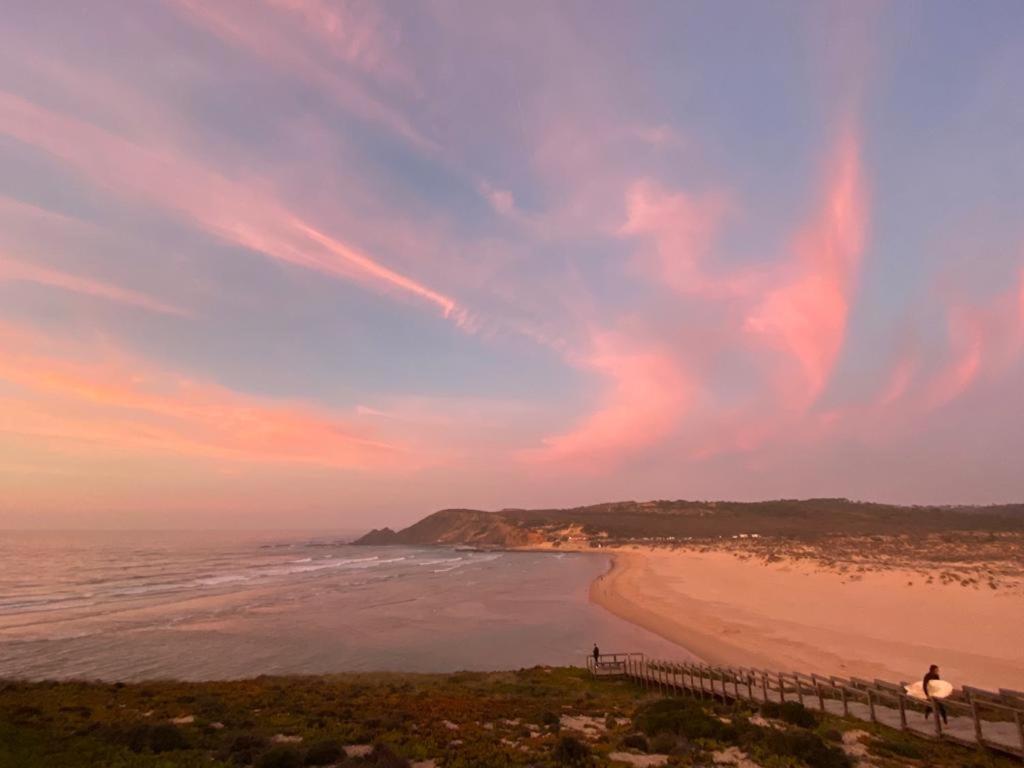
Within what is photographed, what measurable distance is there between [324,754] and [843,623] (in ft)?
102

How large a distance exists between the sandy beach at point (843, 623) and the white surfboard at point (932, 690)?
33.2 ft

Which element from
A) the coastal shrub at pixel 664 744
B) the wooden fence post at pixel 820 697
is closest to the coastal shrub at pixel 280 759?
the coastal shrub at pixel 664 744

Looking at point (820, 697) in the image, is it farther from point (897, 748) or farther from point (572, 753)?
point (572, 753)

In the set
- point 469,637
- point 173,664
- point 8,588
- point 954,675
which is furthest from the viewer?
point 8,588

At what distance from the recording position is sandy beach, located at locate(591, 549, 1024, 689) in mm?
23938

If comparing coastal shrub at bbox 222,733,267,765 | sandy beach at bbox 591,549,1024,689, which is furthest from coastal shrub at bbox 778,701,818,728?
coastal shrub at bbox 222,733,267,765

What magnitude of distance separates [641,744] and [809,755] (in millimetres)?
3529

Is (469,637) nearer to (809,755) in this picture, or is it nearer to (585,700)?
(585,700)

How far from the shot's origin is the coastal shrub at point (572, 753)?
11.8 meters

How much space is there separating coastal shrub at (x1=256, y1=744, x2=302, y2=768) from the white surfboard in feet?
45.2

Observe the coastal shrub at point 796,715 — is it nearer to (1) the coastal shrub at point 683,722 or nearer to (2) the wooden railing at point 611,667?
(1) the coastal shrub at point 683,722

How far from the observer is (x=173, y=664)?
2933cm

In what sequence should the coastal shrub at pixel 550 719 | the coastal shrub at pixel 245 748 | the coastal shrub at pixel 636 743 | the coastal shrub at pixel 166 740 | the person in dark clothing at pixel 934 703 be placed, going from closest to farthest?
the coastal shrub at pixel 245 748 < the coastal shrub at pixel 166 740 < the person in dark clothing at pixel 934 703 < the coastal shrub at pixel 636 743 < the coastal shrub at pixel 550 719

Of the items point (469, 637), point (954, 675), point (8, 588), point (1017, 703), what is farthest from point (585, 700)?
point (8, 588)
